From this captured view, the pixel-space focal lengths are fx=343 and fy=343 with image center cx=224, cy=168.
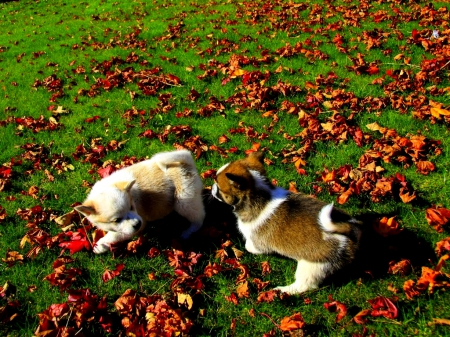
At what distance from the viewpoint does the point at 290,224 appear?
3.45 meters

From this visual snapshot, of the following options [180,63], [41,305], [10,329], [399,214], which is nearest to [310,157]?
[399,214]

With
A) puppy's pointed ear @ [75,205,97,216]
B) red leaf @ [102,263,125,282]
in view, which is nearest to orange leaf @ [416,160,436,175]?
red leaf @ [102,263,125,282]

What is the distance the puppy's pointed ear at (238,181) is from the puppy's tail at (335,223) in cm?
81

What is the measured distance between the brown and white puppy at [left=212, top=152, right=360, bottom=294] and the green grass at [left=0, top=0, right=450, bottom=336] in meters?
0.31

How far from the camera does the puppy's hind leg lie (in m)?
3.32

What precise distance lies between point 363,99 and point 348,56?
1839mm

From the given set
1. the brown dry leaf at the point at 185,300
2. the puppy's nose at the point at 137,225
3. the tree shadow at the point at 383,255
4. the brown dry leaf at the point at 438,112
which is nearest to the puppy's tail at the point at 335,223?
the tree shadow at the point at 383,255

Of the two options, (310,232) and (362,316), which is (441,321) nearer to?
(362,316)

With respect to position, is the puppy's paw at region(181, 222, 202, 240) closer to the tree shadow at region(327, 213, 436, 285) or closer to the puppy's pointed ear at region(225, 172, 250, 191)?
the puppy's pointed ear at region(225, 172, 250, 191)

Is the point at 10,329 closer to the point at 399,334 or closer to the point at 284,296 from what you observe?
the point at 284,296

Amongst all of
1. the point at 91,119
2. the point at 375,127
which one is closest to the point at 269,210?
the point at 375,127

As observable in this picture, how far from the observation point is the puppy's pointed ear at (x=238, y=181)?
342cm

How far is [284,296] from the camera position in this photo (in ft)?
11.3

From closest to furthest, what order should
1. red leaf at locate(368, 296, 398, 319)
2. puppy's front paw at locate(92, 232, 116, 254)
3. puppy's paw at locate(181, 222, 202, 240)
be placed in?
red leaf at locate(368, 296, 398, 319), puppy's front paw at locate(92, 232, 116, 254), puppy's paw at locate(181, 222, 202, 240)
